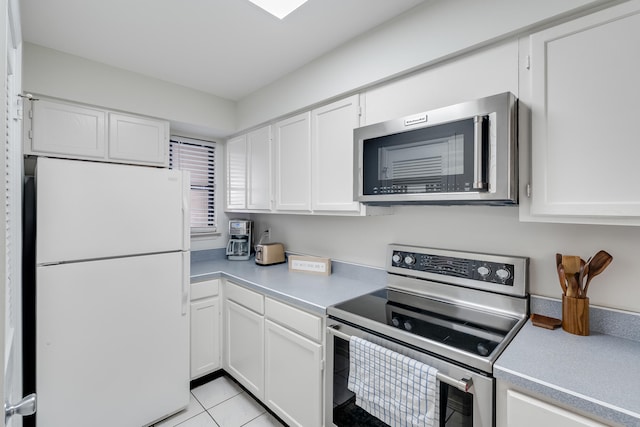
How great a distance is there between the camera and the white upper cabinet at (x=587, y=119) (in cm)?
104

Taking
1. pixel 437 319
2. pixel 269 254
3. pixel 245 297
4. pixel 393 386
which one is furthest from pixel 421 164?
pixel 269 254

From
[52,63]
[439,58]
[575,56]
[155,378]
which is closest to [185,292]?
[155,378]

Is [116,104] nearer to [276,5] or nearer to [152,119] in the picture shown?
[152,119]

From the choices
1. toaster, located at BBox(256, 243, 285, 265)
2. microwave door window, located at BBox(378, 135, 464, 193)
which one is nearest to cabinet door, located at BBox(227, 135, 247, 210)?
toaster, located at BBox(256, 243, 285, 265)

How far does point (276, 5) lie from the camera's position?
1559 mm

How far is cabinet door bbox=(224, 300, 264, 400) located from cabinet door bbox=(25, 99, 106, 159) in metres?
1.46

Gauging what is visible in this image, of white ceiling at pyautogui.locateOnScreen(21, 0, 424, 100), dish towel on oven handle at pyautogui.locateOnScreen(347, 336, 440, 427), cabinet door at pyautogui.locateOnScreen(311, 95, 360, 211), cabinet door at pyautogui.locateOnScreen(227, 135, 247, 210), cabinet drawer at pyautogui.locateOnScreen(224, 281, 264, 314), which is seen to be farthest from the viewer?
cabinet door at pyautogui.locateOnScreen(227, 135, 247, 210)

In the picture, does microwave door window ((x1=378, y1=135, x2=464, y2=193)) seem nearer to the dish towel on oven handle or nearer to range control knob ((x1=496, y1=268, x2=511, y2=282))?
range control knob ((x1=496, y1=268, x2=511, y2=282))

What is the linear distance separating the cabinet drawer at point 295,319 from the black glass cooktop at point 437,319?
18 centimetres

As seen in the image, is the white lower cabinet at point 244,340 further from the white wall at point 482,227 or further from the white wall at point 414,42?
the white wall at point 414,42

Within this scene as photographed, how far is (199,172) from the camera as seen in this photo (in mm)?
3062

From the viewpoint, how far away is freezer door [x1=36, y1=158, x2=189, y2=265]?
1587 millimetres

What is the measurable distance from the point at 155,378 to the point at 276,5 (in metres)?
2.27

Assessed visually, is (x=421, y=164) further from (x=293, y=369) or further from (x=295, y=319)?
(x=293, y=369)
